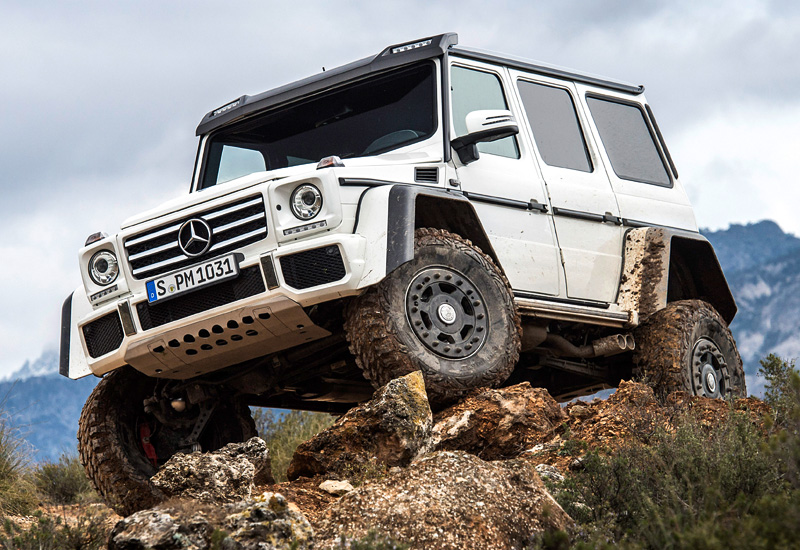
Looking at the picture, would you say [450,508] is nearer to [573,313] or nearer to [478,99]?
[573,313]

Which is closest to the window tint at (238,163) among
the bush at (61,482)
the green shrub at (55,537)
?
the bush at (61,482)

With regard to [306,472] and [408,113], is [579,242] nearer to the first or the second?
[408,113]

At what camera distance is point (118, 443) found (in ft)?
22.5

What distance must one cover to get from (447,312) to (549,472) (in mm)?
1289

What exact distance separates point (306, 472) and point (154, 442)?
5.62 ft

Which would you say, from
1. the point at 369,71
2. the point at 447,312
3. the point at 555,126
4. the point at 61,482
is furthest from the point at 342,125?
the point at 61,482

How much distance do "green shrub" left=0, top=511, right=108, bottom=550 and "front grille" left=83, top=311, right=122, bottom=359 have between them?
5.60 feet

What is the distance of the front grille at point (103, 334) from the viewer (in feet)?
21.1

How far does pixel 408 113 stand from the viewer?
7.04 meters

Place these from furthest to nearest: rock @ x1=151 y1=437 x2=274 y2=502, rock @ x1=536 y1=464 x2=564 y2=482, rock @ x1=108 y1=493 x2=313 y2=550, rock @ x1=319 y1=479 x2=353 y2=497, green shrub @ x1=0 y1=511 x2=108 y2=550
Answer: rock @ x1=319 y1=479 x2=353 y2=497
rock @ x1=536 y1=464 x2=564 y2=482
rock @ x1=151 y1=437 x2=274 y2=502
green shrub @ x1=0 y1=511 x2=108 y2=550
rock @ x1=108 y1=493 x2=313 y2=550

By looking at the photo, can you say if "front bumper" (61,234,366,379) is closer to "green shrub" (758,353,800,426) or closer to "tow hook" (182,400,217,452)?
"tow hook" (182,400,217,452)

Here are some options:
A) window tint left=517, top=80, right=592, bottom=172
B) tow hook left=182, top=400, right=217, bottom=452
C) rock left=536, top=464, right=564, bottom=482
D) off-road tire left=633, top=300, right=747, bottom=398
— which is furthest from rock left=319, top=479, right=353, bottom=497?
window tint left=517, top=80, right=592, bottom=172

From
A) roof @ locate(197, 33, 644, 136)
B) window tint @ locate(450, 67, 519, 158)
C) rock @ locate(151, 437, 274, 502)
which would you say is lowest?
rock @ locate(151, 437, 274, 502)

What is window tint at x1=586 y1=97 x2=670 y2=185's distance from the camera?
835 cm
